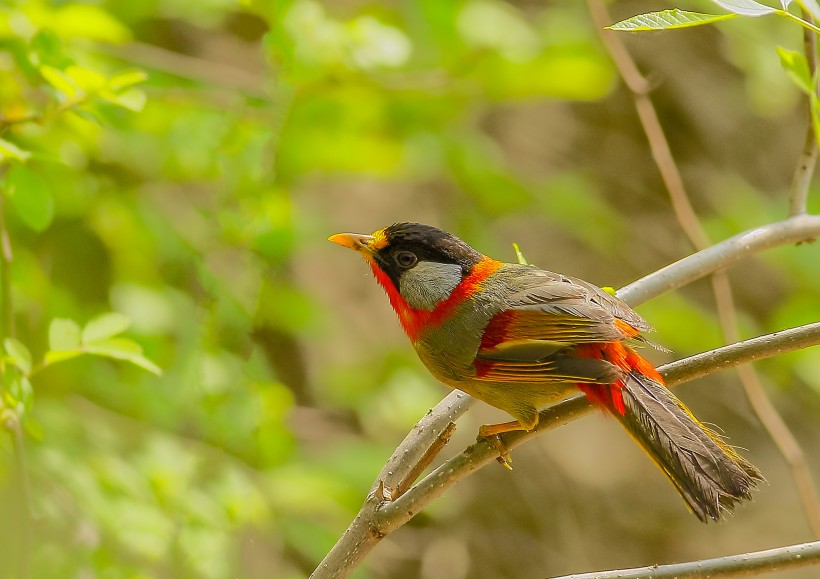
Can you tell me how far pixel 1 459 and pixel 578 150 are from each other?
552 centimetres

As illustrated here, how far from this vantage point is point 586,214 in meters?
5.43

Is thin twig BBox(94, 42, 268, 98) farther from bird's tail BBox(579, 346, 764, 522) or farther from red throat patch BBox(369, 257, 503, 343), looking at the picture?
bird's tail BBox(579, 346, 764, 522)

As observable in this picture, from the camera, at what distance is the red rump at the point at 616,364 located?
7.22 ft

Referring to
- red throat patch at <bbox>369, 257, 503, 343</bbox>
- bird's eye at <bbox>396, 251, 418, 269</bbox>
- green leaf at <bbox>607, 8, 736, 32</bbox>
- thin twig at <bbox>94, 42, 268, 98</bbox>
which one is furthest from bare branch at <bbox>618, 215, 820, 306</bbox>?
thin twig at <bbox>94, 42, 268, 98</bbox>

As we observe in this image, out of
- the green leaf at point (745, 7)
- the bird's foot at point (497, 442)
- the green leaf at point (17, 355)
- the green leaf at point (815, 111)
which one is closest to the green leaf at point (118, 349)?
the green leaf at point (17, 355)

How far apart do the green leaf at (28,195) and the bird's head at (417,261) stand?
89cm

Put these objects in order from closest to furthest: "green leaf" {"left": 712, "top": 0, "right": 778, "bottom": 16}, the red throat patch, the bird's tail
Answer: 1. "green leaf" {"left": 712, "top": 0, "right": 778, "bottom": 16}
2. the bird's tail
3. the red throat patch

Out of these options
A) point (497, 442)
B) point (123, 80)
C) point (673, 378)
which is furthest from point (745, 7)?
point (123, 80)

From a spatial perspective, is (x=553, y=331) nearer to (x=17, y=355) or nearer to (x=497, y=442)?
(x=497, y=442)

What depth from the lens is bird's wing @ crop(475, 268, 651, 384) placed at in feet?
7.41

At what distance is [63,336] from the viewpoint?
1.99m

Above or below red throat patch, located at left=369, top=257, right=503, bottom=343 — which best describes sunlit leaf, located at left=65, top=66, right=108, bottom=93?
above

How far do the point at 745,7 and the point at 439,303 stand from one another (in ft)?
4.63

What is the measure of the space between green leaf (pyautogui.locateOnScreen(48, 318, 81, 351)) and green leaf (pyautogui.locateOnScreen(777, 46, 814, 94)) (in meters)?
1.71
